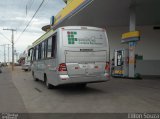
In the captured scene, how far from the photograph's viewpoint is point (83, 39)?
1074cm

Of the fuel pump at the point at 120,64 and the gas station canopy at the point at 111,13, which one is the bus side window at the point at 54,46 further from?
the fuel pump at the point at 120,64

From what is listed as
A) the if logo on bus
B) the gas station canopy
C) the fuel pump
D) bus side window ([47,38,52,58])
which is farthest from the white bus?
the fuel pump

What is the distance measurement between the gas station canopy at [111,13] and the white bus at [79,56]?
6.91 meters

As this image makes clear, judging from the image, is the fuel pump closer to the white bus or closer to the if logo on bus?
the white bus

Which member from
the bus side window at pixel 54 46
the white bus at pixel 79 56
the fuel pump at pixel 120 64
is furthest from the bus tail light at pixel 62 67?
the fuel pump at pixel 120 64

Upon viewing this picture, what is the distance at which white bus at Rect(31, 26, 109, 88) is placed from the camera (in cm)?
1028

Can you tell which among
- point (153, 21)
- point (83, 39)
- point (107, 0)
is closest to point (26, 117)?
point (83, 39)

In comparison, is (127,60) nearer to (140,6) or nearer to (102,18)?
(140,6)

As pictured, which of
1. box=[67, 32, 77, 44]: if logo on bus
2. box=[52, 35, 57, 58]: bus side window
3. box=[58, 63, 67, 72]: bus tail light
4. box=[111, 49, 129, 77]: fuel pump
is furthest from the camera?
box=[111, 49, 129, 77]: fuel pump

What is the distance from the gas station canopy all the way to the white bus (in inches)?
272

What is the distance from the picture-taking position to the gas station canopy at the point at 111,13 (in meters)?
17.8

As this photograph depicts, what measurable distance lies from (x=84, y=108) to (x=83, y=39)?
3.83 metres

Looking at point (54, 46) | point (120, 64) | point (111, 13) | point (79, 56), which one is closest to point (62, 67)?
point (79, 56)

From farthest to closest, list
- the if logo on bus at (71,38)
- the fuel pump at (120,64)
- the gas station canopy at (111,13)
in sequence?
the fuel pump at (120,64), the gas station canopy at (111,13), the if logo on bus at (71,38)
